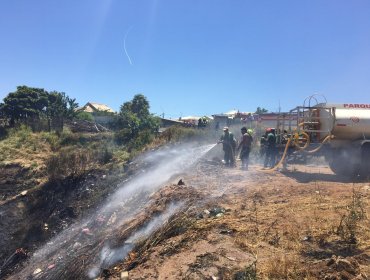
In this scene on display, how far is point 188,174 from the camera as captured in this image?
11734mm

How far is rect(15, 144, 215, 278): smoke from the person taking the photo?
7.25 m

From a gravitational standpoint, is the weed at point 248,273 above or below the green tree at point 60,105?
below

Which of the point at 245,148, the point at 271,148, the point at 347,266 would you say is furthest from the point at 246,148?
the point at 347,266

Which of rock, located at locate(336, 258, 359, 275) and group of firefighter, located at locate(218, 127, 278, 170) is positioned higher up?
group of firefighter, located at locate(218, 127, 278, 170)

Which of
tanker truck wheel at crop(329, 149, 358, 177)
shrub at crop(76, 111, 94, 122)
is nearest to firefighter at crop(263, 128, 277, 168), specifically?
tanker truck wheel at crop(329, 149, 358, 177)

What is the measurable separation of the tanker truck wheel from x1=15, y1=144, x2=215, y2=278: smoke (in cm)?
458

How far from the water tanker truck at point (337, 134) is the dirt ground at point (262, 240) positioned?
339cm

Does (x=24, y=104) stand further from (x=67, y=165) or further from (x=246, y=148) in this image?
(x=246, y=148)

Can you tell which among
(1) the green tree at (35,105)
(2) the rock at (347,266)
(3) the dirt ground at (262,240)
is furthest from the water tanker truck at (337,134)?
(1) the green tree at (35,105)

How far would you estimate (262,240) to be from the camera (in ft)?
18.1

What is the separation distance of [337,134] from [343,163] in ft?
3.57

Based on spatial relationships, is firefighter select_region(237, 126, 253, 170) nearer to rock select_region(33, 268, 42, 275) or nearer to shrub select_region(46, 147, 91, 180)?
shrub select_region(46, 147, 91, 180)

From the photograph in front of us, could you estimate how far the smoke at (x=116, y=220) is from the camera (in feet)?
23.8

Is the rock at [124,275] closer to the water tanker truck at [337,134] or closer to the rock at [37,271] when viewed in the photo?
the rock at [37,271]
